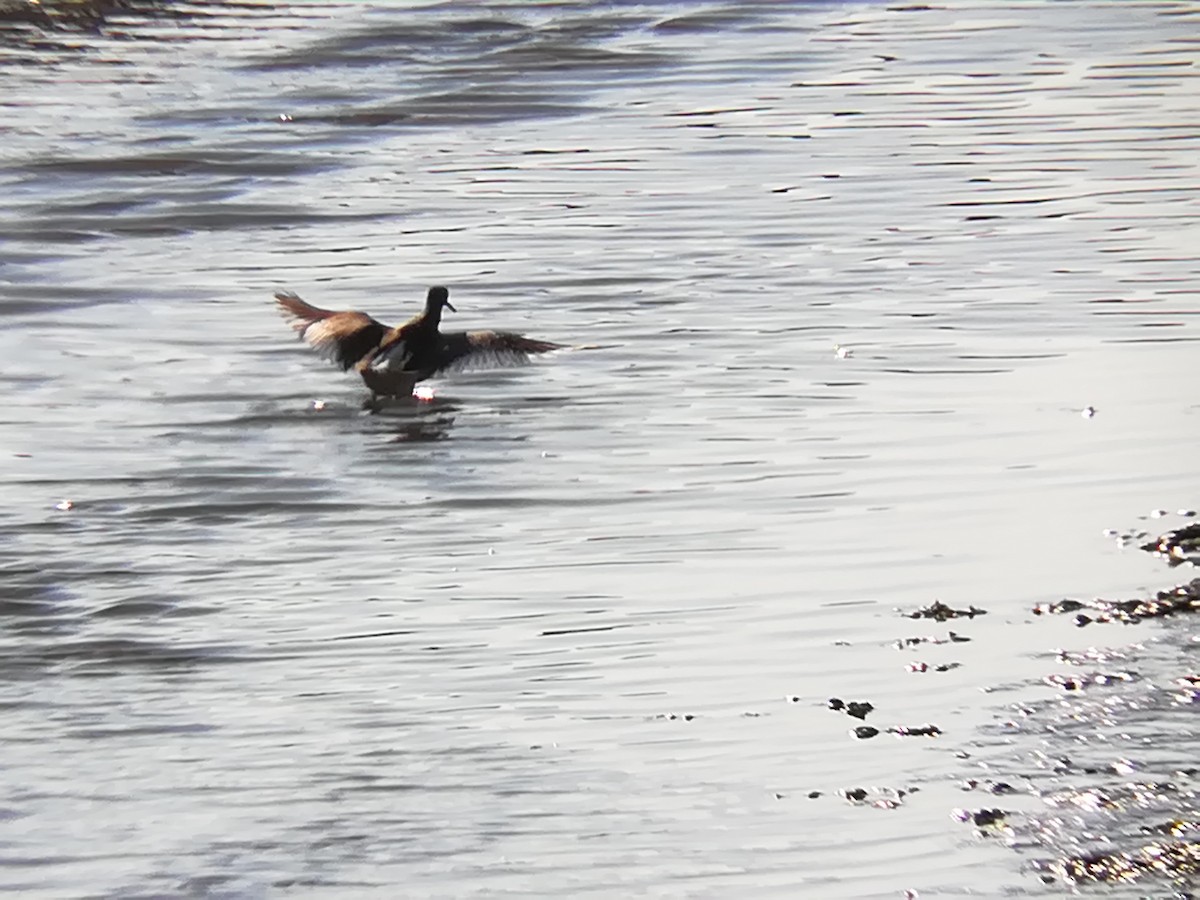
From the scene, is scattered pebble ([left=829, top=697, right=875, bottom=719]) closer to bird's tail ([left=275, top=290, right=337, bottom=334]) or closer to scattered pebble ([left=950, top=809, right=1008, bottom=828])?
scattered pebble ([left=950, top=809, right=1008, bottom=828])

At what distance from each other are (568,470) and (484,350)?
1.30m

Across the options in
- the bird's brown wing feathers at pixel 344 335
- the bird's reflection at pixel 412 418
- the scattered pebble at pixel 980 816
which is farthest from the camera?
the bird's brown wing feathers at pixel 344 335

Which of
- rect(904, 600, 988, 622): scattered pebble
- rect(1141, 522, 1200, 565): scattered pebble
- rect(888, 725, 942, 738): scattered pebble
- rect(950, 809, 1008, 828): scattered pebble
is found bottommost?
rect(1141, 522, 1200, 565): scattered pebble

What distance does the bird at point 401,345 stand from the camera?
30.3 ft

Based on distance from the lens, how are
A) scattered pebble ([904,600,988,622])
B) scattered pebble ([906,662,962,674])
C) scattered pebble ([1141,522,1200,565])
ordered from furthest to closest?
scattered pebble ([1141,522,1200,565])
scattered pebble ([904,600,988,622])
scattered pebble ([906,662,962,674])

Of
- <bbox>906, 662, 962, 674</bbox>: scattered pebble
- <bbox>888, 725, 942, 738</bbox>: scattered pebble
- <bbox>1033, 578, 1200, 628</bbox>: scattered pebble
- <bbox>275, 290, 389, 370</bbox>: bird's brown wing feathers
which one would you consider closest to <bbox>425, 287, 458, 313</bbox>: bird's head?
<bbox>275, 290, 389, 370</bbox>: bird's brown wing feathers

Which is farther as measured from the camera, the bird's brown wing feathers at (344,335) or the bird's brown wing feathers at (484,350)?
the bird's brown wing feathers at (344,335)

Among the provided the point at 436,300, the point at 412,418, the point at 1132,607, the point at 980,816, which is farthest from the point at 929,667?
the point at 436,300

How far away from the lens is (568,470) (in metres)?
8.03

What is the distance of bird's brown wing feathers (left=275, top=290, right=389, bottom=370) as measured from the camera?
371 inches

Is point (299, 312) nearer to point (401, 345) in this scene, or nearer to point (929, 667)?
point (401, 345)

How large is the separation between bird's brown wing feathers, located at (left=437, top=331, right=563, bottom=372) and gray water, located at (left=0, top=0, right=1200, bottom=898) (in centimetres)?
16

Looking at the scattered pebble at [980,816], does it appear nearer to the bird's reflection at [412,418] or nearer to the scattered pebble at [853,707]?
the scattered pebble at [853,707]

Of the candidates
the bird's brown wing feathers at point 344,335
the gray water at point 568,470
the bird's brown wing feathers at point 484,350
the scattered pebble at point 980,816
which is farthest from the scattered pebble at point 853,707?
the bird's brown wing feathers at point 344,335
